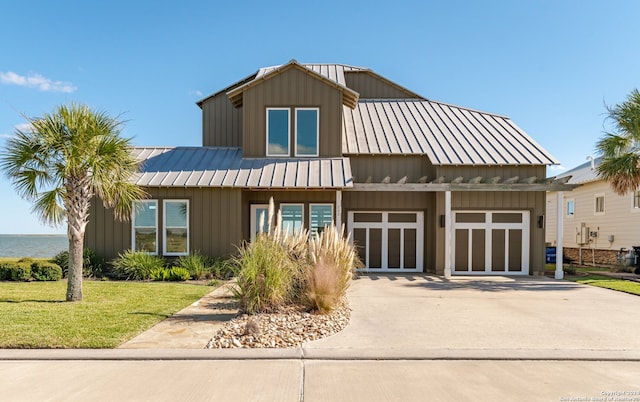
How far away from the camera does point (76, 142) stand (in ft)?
26.9

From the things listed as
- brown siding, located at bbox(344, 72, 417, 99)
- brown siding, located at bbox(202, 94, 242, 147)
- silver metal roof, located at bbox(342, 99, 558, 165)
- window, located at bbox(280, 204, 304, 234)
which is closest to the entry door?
silver metal roof, located at bbox(342, 99, 558, 165)

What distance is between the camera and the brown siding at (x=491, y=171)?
535 inches

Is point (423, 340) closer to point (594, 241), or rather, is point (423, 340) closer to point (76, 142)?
point (76, 142)

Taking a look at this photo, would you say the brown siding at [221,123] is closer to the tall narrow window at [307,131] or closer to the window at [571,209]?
the tall narrow window at [307,131]

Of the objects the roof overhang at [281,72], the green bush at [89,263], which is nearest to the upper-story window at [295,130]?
the roof overhang at [281,72]

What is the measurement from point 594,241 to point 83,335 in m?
22.7

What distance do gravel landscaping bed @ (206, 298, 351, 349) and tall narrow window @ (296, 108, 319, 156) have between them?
782 centimetres

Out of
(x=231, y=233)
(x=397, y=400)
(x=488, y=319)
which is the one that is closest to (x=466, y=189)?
(x=488, y=319)

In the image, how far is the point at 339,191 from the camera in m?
12.7

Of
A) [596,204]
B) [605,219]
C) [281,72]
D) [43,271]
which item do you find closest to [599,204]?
[596,204]

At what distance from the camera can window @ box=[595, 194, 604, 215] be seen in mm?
19438

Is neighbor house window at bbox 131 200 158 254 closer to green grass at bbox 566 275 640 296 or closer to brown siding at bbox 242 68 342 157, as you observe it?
brown siding at bbox 242 68 342 157

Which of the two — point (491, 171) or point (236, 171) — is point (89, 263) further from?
point (491, 171)

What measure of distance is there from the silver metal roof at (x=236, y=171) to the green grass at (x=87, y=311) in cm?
363
